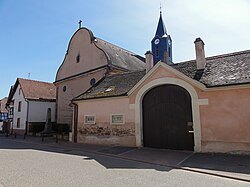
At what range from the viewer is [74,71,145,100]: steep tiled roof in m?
13.9

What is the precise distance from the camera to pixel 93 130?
47.4ft

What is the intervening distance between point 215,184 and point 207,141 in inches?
183

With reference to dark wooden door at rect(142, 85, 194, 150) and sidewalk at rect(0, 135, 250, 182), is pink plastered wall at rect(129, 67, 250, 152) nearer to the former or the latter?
sidewalk at rect(0, 135, 250, 182)

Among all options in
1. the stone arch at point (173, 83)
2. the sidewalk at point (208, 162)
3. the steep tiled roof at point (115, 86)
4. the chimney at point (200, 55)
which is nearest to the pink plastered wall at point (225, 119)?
the stone arch at point (173, 83)

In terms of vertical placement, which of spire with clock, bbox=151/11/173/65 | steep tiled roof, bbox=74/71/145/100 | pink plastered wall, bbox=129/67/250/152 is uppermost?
spire with clock, bbox=151/11/173/65

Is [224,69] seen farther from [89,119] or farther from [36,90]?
[36,90]

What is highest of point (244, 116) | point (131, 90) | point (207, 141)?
point (131, 90)

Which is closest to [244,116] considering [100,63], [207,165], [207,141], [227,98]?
[227,98]

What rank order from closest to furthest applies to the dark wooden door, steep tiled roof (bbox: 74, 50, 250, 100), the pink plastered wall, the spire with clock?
the pink plastered wall, steep tiled roof (bbox: 74, 50, 250, 100), the dark wooden door, the spire with clock

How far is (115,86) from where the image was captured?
15.2 meters

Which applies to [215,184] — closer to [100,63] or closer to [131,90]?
[131,90]

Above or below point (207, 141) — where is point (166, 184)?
below

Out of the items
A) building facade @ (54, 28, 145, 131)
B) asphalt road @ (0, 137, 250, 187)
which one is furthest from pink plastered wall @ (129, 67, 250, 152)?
building facade @ (54, 28, 145, 131)

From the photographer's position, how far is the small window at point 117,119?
1303 cm
